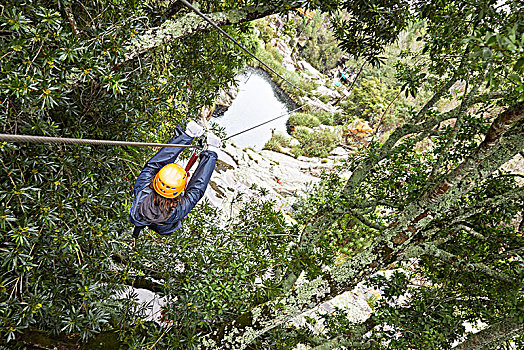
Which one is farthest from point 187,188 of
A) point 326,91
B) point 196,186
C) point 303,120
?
point 326,91

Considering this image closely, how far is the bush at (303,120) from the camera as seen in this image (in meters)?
13.9

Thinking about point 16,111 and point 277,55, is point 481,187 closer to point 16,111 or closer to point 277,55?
point 16,111

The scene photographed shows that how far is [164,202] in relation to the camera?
2.09 meters

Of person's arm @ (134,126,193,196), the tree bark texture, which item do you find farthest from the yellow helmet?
the tree bark texture

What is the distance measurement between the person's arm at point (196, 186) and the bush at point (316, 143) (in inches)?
377

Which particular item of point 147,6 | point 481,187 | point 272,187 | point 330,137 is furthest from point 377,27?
point 330,137

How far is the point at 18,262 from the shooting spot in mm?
1861

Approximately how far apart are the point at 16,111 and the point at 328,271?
2.40 metres

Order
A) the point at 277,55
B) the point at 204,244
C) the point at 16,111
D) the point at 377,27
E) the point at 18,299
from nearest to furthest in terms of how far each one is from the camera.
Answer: the point at 16,111, the point at 18,299, the point at 377,27, the point at 204,244, the point at 277,55

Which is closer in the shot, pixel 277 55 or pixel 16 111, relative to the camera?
pixel 16 111

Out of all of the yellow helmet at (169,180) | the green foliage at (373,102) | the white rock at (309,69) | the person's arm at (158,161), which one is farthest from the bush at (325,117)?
the yellow helmet at (169,180)

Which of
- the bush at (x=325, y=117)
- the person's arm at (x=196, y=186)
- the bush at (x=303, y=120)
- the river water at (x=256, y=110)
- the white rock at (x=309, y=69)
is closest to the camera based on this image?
the person's arm at (x=196, y=186)

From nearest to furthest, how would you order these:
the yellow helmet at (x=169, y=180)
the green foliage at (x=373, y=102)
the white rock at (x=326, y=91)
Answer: the yellow helmet at (x=169, y=180), the green foliage at (x=373, y=102), the white rock at (x=326, y=91)

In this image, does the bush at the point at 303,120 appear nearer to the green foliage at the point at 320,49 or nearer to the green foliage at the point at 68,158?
the green foliage at the point at 320,49
